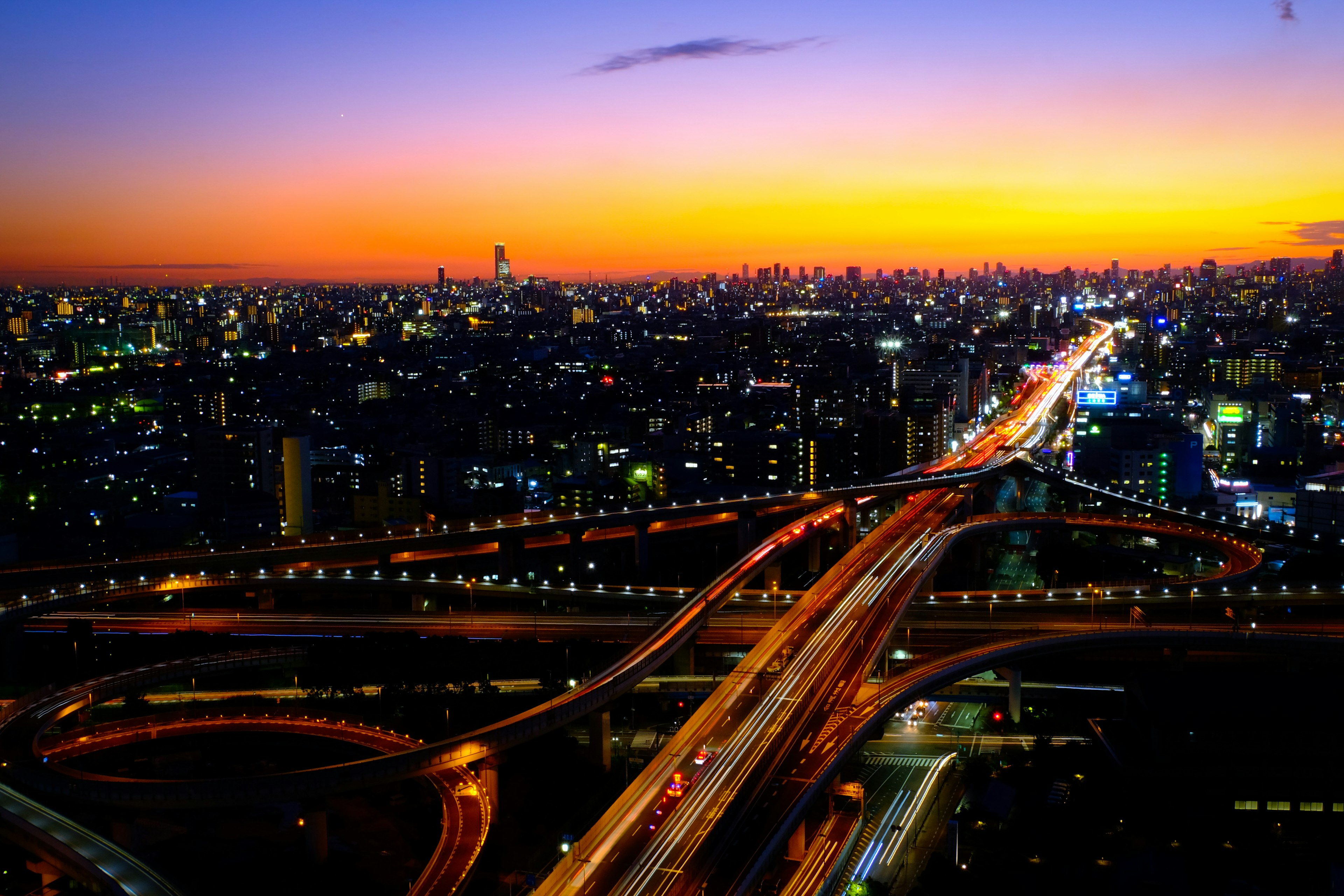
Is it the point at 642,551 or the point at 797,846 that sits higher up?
the point at 642,551

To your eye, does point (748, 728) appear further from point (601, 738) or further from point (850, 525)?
point (850, 525)

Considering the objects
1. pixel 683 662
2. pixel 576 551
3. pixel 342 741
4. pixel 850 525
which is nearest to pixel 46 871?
pixel 342 741

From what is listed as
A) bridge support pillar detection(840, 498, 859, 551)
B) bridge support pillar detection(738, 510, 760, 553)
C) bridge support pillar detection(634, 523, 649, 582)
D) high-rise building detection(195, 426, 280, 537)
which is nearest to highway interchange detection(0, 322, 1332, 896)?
bridge support pillar detection(634, 523, 649, 582)

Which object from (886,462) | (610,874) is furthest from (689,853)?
(886,462)

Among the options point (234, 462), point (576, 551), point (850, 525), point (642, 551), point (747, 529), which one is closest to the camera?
point (576, 551)

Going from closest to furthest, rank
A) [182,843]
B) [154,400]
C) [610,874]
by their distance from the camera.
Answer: [610,874] < [182,843] < [154,400]

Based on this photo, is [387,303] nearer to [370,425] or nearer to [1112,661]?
[370,425]
